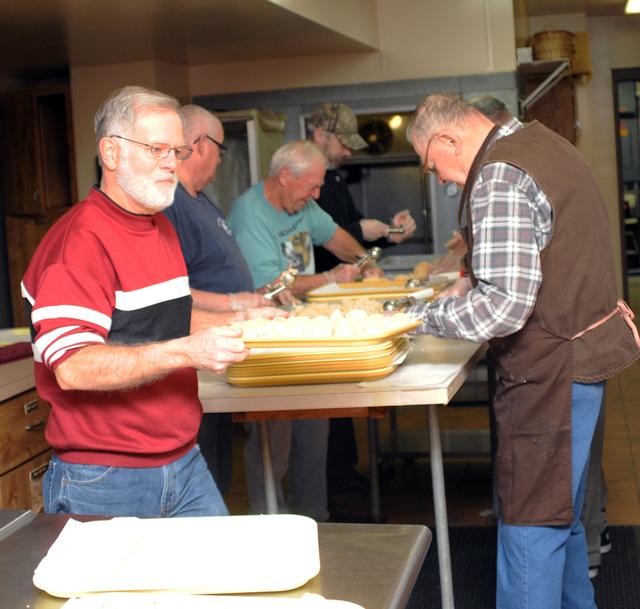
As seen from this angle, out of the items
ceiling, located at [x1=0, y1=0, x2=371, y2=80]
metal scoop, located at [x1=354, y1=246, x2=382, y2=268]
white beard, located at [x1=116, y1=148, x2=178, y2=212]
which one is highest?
ceiling, located at [x1=0, y1=0, x2=371, y2=80]

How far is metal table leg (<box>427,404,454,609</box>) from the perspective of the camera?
2.94m

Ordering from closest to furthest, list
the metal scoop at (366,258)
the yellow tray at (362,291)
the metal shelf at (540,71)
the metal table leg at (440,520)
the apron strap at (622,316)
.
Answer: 1. the apron strap at (622,316)
2. the metal table leg at (440,520)
3. the yellow tray at (362,291)
4. the metal scoop at (366,258)
5. the metal shelf at (540,71)

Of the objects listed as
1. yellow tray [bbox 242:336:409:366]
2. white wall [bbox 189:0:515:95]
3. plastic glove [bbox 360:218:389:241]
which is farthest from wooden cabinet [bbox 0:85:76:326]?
yellow tray [bbox 242:336:409:366]

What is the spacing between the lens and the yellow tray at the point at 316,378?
2.69 meters

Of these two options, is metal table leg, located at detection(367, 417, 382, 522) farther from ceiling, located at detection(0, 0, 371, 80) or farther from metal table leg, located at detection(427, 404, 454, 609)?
ceiling, located at detection(0, 0, 371, 80)

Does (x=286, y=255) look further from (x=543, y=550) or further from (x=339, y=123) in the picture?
(x=543, y=550)

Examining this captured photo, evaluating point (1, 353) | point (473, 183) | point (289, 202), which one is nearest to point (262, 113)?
point (289, 202)

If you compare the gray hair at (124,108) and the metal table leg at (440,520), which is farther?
the metal table leg at (440,520)

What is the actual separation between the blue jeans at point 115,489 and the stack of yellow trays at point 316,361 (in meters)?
0.49

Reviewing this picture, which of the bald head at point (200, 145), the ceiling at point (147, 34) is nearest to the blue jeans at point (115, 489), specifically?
the bald head at point (200, 145)

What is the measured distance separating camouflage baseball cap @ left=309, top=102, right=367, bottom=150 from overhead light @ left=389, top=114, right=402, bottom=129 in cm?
214

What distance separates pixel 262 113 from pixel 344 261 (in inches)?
65.7

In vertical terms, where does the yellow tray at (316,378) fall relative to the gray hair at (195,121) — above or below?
below

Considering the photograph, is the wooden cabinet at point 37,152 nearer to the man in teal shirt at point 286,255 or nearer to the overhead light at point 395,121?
the overhead light at point 395,121
